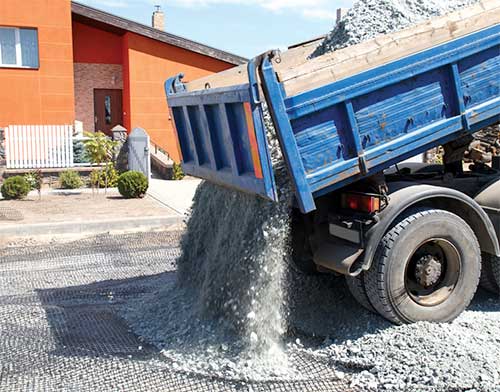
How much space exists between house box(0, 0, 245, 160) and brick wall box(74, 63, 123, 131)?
0.12 feet

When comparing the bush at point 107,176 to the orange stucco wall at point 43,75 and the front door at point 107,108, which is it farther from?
the front door at point 107,108

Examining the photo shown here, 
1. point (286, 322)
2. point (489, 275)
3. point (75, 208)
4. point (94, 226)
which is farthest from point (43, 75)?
point (489, 275)

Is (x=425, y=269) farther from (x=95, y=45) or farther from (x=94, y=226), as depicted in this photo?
(x=95, y=45)

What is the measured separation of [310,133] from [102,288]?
350 cm

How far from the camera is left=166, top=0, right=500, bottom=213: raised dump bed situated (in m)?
4.03

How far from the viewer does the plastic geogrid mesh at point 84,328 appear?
4066 mm

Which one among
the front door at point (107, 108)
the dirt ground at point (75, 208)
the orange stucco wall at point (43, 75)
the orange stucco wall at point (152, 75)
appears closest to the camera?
the dirt ground at point (75, 208)

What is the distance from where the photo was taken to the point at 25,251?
868 cm

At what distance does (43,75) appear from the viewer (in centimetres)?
1986

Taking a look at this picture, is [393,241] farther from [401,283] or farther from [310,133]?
[310,133]

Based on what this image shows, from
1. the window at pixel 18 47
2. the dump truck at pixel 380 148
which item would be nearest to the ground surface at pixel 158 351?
the dump truck at pixel 380 148

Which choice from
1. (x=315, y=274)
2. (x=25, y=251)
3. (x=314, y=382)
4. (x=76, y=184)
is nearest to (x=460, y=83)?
(x=315, y=274)

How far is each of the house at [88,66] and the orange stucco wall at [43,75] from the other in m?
0.03

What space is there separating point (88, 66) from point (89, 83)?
0.61 m
